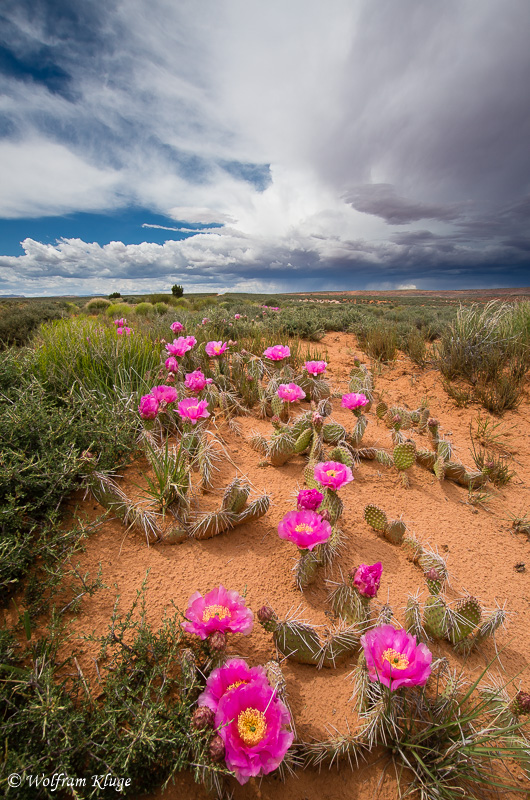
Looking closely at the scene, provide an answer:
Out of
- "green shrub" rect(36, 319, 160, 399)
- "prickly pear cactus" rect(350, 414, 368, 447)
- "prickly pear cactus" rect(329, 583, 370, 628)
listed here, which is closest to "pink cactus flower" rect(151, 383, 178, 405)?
"green shrub" rect(36, 319, 160, 399)

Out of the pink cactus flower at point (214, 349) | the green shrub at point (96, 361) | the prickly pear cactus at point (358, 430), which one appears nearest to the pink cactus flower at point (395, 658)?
the prickly pear cactus at point (358, 430)

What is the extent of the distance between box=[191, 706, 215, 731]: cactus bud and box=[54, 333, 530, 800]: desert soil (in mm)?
237

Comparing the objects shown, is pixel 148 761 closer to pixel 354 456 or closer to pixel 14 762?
pixel 14 762

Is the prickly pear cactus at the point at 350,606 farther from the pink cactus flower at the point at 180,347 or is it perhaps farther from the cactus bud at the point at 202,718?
the pink cactus flower at the point at 180,347

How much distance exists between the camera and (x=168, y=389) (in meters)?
2.62

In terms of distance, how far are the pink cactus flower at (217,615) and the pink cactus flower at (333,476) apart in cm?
82

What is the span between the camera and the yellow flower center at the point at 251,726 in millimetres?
1065

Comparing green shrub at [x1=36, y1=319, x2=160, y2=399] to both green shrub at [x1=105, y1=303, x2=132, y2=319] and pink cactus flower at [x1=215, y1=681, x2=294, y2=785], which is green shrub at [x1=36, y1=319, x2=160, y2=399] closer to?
pink cactus flower at [x1=215, y1=681, x2=294, y2=785]

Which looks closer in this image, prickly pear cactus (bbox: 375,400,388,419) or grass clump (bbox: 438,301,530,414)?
prickly pear cactus (bbox: 375,400,388,419)

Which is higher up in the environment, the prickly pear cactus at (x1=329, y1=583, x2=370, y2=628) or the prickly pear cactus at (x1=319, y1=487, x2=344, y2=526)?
the prickly pear cactus at (x1=319, y1=487, x2=344, y2=526)

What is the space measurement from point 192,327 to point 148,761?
15.5 ft

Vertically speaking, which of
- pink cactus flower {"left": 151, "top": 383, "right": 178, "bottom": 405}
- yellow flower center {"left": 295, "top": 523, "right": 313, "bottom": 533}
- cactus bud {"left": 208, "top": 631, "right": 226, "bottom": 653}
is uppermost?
pink cactus flower {"left": 151, "top": 383, "right": 178, "bottom": 405}

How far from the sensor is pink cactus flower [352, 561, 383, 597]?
1479 mm

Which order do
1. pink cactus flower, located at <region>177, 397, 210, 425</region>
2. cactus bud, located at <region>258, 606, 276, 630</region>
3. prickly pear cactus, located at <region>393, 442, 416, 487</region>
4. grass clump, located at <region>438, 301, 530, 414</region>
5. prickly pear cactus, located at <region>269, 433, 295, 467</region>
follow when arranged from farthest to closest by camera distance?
grass clump, located at <region>438, 301, 530, 414</region>, prickly pear cactus, located at <region>393, 442, 416, 487</region>, prickly pear cactus, located at <region>269, 433, 295, 467</region>, pink cactus flower, located at <region>177, 397, 210, 425</region>, cactus bud, located at <region>258, 606, 276, 630</region>
